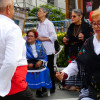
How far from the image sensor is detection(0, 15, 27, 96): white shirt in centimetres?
240

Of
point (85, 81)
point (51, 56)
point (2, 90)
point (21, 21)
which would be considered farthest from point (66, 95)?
point (2, 90)

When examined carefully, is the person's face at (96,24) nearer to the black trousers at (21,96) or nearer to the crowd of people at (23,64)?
the crowd of people at (23,64)

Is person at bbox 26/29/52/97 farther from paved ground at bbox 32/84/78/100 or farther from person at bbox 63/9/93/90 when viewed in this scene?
person at bbox 63/9/93/90

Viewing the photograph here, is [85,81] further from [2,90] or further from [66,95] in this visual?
[66,95]

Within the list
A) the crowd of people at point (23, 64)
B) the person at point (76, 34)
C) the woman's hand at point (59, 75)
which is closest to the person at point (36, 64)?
the person at point (76, 34)

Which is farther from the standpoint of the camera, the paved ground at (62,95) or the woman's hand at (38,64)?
the paved ground at (62,95)

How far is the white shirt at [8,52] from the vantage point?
2400 mm

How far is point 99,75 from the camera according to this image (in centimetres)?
265

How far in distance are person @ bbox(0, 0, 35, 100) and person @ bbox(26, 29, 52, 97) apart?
10.9 ft

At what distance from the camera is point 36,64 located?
234 inches

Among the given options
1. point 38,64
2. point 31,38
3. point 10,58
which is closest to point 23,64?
point 10,58

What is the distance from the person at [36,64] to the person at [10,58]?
331 centimetres

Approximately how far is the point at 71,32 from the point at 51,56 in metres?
0.95

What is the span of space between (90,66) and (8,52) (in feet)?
2.61
